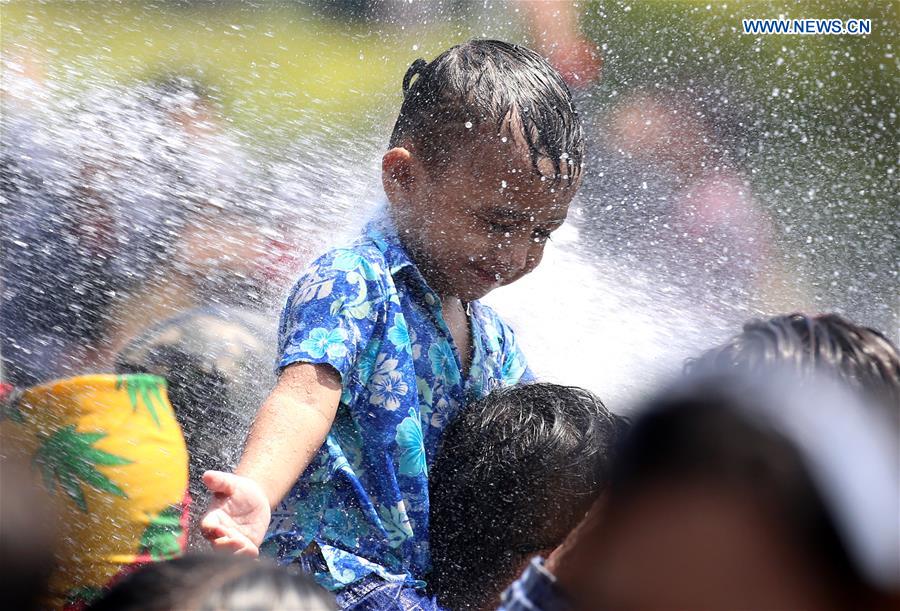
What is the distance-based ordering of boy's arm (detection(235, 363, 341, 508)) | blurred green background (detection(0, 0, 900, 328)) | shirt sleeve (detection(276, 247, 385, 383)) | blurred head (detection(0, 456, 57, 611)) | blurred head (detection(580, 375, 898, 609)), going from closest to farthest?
blurred head (detection(580, 375, 898, 609)), blurred head (detection(0, 456, 57, 611)), boy's arm (detection(235, 363, 341, 508)), shirt sleeve (detection(276, 247, 385, 383)), blurred green background (detection(0, 0, 900, 328))

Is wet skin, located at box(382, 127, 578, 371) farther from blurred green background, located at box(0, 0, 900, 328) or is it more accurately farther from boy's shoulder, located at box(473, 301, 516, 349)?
blurred green background, located at box(0, 0, 900, 328)

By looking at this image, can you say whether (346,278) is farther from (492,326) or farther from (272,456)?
(492,326)

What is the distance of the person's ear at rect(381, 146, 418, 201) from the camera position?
6.39 ft

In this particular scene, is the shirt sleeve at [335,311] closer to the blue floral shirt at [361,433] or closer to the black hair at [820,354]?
the blue floral shirt at [361,433]

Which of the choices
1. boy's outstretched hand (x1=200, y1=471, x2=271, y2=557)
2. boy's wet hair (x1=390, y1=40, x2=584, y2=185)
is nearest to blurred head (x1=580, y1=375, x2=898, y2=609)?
boy's outstretched hand (x1=200, y1=471, x2=271, y2=557)

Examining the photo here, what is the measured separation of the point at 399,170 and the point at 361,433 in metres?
0.52

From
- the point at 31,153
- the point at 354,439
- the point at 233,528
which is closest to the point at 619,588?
the point at 233,528

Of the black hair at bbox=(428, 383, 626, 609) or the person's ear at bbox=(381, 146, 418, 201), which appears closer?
the black hair at bbox=(428, 383, 626, 609)

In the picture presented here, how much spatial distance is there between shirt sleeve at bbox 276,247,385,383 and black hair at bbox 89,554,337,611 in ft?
2.46

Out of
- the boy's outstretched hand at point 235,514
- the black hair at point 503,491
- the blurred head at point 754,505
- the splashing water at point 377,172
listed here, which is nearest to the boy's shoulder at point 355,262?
the black hair at point 503,491

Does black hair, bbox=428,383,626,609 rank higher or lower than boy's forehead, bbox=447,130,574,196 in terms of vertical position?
lower

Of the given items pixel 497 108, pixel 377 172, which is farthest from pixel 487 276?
pixel 377 172

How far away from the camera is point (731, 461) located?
2.28ft

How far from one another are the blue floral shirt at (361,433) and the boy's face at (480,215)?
9 centimetres
